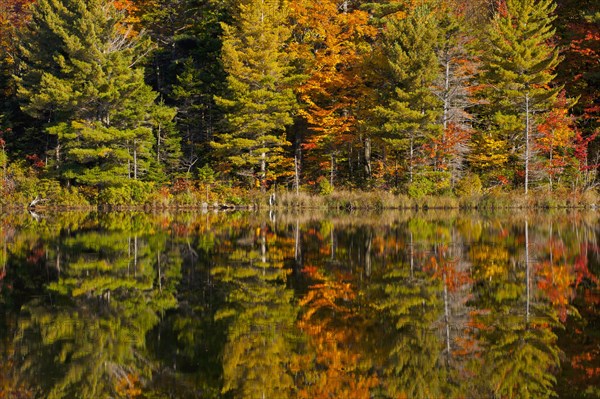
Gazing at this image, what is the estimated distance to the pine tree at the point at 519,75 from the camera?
4031 cm

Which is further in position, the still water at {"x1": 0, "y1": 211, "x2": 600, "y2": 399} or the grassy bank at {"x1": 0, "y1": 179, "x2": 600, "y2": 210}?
the grassy bank at {"x1": 0, "y1": 179, "x2": 600, "y2": 210}

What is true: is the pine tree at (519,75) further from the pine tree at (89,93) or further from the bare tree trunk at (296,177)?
the pine tree at (89,93)

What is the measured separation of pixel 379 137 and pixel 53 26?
2025 cm

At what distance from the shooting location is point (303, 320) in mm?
9805

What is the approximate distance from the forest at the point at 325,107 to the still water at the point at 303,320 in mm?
22038

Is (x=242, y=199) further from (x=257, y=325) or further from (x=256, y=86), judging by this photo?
(x=257, y=325)

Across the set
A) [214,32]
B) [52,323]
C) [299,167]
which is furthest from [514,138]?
[52,323]

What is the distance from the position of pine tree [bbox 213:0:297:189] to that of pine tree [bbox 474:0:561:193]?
12476 mm

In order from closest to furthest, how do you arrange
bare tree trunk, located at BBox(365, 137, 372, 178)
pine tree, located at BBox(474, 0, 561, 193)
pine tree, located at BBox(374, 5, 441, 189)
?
1. pine tree, located at BBox(374, 5, 441, 189)
2. pine tree, located at BBox(474, 0, 561, 193)
3. bare tree trunk, located at BBox(365, 137, 372, 178)

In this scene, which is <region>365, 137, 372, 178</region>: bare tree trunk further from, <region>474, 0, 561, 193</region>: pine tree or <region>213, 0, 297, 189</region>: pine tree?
<region>474, 0, 561, 193</region>: pine tree

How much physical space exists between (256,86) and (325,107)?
507cm

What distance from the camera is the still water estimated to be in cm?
733

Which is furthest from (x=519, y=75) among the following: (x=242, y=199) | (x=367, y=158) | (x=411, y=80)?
(x=242, y=199)

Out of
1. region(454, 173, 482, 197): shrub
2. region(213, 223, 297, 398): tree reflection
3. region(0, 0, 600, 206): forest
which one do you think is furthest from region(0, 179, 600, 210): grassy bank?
region(213, 223, 297, 398): tree reflection
